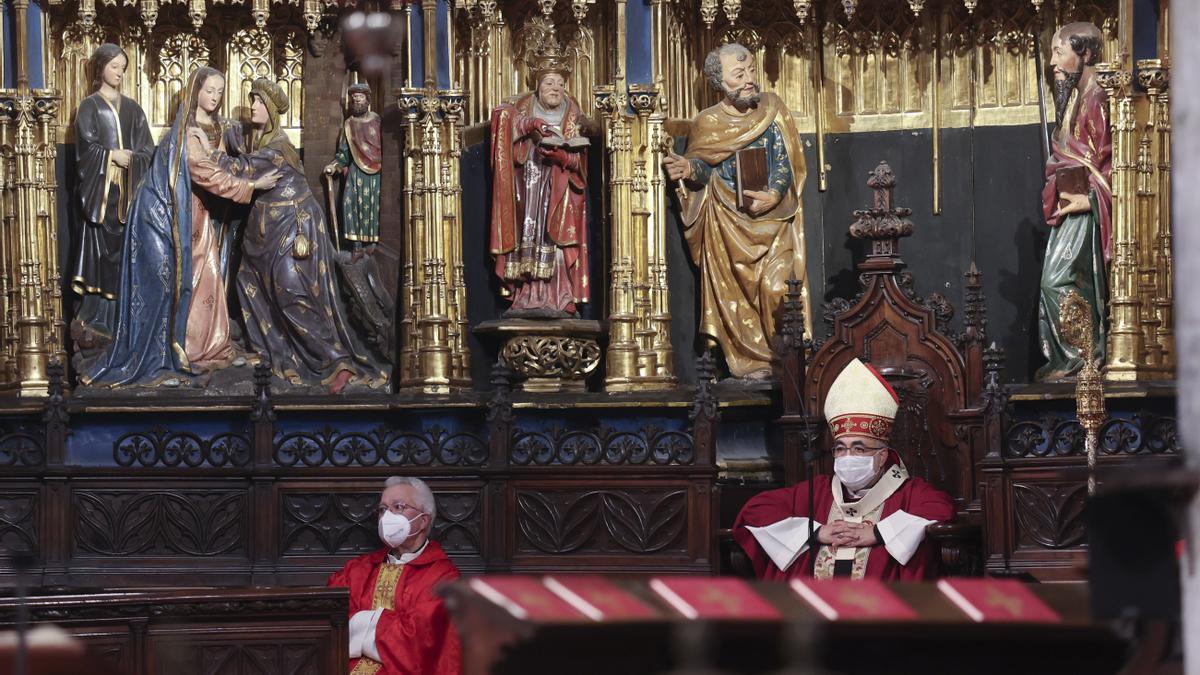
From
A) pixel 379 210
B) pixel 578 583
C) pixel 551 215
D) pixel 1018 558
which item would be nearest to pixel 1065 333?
pixel 1018 558

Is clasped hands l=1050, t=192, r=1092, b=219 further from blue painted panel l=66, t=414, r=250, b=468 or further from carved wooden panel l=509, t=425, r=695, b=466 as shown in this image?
Answer: blue painted panel l=66, t=414, r=250, b=468

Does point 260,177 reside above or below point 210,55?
below

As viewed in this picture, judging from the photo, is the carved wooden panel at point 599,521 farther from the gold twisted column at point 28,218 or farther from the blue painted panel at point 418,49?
the gold twisted column at point 28,218

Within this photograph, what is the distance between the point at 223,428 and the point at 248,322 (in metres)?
0.75

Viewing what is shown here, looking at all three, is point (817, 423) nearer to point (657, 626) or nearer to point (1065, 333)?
point (1065, 333)

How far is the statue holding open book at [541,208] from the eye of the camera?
36.3 feet

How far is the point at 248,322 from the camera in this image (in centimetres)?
1123

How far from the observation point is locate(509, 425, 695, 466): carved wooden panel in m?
10.1

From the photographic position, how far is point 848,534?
29.9 feet

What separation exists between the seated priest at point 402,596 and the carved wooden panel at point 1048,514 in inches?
111

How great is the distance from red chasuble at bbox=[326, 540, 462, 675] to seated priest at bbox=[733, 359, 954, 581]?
155 centimetres

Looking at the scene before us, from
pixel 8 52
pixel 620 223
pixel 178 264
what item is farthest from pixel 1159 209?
pixel 8 52

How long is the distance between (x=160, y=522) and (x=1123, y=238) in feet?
17.6

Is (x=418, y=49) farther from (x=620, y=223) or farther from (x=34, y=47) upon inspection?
(x=34, y=47)
